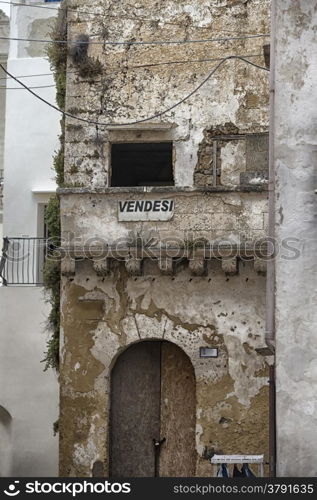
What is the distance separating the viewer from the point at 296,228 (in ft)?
43.0

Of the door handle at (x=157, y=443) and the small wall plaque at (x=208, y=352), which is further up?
the small wall plaque at (x=208, y=352)

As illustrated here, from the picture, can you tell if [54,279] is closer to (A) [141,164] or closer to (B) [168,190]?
(B) [168,190]

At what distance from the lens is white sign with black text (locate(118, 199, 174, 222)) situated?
55.5ft

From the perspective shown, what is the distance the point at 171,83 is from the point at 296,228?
5.23m

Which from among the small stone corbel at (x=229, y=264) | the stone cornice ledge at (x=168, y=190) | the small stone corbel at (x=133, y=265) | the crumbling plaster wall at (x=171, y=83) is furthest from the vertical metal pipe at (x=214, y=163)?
the small stone corbel at (x=133, y=265)

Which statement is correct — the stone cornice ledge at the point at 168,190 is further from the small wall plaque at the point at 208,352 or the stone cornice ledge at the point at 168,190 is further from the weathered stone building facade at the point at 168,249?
the small wall plaque at the point at 208,352

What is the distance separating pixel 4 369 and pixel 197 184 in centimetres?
502

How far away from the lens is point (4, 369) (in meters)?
18.8

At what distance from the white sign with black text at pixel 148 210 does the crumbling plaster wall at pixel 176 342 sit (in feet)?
2.70

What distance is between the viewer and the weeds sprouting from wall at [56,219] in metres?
17.7

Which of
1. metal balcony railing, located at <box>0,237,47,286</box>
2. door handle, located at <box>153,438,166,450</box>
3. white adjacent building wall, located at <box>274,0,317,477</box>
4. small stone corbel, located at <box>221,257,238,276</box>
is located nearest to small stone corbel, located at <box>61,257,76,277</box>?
small stone corbel, located at <box>221,257,238,276</box>

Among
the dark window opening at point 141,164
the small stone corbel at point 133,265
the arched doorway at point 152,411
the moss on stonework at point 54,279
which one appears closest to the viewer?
the small stone corbel at point 133,265

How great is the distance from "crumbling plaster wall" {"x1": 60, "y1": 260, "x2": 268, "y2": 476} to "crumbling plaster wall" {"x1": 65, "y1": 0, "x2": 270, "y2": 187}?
5.67 ft
